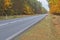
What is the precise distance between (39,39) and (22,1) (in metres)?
99.8

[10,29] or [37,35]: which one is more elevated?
[37,35]

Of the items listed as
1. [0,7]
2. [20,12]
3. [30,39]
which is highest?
[30,39]

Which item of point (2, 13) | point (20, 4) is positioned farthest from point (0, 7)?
point (20, 4)

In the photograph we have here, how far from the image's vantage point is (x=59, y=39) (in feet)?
46.2

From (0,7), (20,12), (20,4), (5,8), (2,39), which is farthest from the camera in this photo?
(20,4)

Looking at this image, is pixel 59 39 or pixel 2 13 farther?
pixel 2 13

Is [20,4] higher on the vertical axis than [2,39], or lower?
lower

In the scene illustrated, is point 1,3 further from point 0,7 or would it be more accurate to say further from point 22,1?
point 22,1

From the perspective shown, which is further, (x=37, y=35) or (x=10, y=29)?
(x=10, y=29)

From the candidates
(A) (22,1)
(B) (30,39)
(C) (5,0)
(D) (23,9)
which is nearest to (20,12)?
(D) (23,9)

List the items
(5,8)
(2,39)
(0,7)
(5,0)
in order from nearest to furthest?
(2,39) < (0,7) < (5,8) < (5,0)

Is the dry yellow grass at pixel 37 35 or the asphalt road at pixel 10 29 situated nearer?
the dry yellow grass at pixel 37 35

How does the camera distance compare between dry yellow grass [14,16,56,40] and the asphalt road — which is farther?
the asphalt road

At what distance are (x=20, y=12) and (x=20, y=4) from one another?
8.65 m
